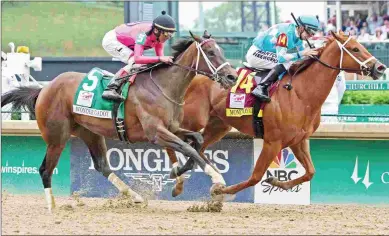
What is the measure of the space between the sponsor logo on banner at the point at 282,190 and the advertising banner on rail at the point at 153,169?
205mm

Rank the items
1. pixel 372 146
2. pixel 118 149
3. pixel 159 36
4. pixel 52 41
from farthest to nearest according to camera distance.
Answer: pixel 52 41 < pixel 118 149 < pixel 372 146 < pixel 159 36

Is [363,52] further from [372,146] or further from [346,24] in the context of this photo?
[346,24]

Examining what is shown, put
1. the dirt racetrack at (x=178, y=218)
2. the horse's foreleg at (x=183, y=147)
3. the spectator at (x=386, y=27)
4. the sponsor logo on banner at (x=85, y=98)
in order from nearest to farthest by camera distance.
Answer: the dirt racetrack at (x=178, y=218) < the horse's foreleg at (x=183, y=147) < the sponsor logo on banner at (x=85, y=98) < the spectator at (x=386, y=27)

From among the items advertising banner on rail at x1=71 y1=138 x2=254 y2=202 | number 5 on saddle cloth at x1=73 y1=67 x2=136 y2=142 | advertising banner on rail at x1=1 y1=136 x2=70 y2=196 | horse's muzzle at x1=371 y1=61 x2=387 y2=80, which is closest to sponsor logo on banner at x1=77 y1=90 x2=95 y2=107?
number 5 on saddle cloth at x1=73 y1=67 x2=136 y2=142

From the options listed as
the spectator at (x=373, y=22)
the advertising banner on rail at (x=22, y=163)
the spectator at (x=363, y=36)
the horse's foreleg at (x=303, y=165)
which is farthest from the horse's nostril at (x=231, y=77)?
the spectator at (x=373, y=22)

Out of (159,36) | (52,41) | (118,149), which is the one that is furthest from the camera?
(52,41)

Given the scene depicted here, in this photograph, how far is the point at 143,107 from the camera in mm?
9938

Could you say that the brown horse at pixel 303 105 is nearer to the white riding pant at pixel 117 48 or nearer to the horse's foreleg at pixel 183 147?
the horse's foreleg at pixel 183 147

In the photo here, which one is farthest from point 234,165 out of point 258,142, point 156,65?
point 156,65

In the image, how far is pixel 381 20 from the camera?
17.1m

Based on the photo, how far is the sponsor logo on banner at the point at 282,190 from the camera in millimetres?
11367

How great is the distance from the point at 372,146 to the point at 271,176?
1179 mm

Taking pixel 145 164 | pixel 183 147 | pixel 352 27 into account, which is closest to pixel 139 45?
pixel 183 147

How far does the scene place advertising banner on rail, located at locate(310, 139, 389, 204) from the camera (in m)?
11.2
